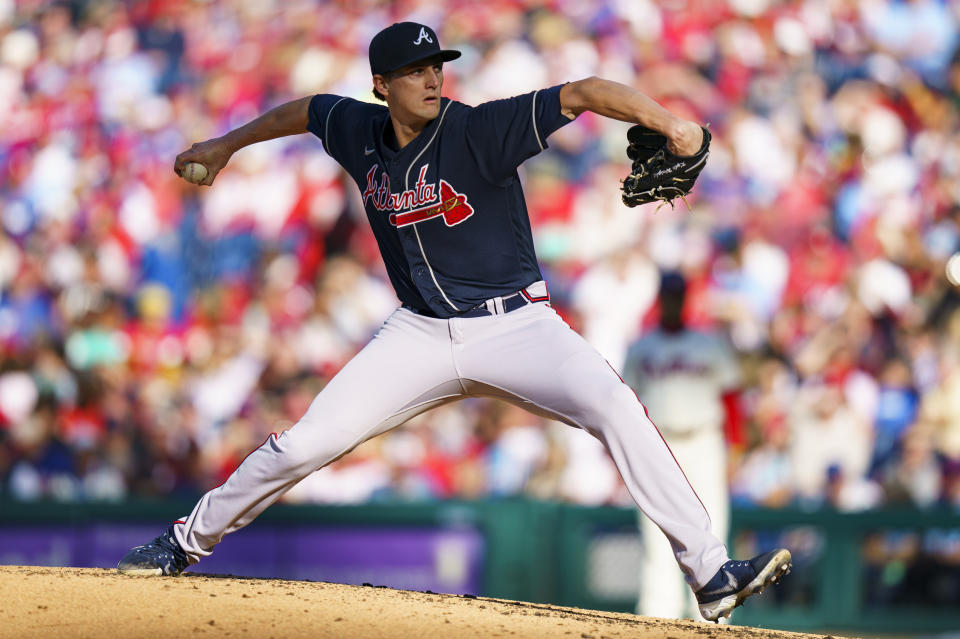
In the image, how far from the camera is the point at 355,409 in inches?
141

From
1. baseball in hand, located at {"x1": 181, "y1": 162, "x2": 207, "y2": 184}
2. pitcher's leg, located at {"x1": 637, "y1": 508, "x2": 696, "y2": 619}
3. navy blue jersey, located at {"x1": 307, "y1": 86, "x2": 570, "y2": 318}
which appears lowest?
pitcher's leg, located at {"x1": 637, "y1": 508, "x2": 696, "y2": 619}

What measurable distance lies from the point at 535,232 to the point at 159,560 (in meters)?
5.18

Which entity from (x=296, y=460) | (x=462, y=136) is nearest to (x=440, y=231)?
(x=462, y=136)

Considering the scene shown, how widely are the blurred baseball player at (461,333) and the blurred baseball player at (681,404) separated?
92.9 inches

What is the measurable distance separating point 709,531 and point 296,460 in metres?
1.27

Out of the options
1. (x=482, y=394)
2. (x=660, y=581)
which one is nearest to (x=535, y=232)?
(x=660, y=581)

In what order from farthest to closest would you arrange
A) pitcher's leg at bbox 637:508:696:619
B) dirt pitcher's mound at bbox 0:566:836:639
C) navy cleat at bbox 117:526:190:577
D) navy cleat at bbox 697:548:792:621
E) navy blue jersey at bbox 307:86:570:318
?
pitcher's leg at bbox 637:508:696:619
navy cleat at bbox 117:526:190:577
navy blue jersey at bbox 307:86:570:318
navy cleat at bbox 697:548:792:621
dirt pitcher's mound at bbox 0:566:836:639

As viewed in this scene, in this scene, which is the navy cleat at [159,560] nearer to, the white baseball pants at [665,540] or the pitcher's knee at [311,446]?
the pitcher's knee at [311,446]

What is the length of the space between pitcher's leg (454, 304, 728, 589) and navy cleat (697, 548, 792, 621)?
0.10 feet

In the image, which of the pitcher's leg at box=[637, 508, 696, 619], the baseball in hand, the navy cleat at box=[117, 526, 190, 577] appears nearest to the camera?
the navy cleat at box=[117, 526, 190, 577]

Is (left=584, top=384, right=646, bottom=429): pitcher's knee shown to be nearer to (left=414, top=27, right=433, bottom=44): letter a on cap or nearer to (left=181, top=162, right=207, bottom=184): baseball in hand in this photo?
(left=414, top=27, right=433, bottom=44): letter a on cap

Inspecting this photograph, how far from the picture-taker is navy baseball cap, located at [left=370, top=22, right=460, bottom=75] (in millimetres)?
3561

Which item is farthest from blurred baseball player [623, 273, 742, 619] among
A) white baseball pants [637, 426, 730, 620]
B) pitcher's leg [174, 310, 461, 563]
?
pitcher's leg [174, 310, 461, 563]

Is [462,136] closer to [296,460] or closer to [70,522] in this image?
[296,460]
